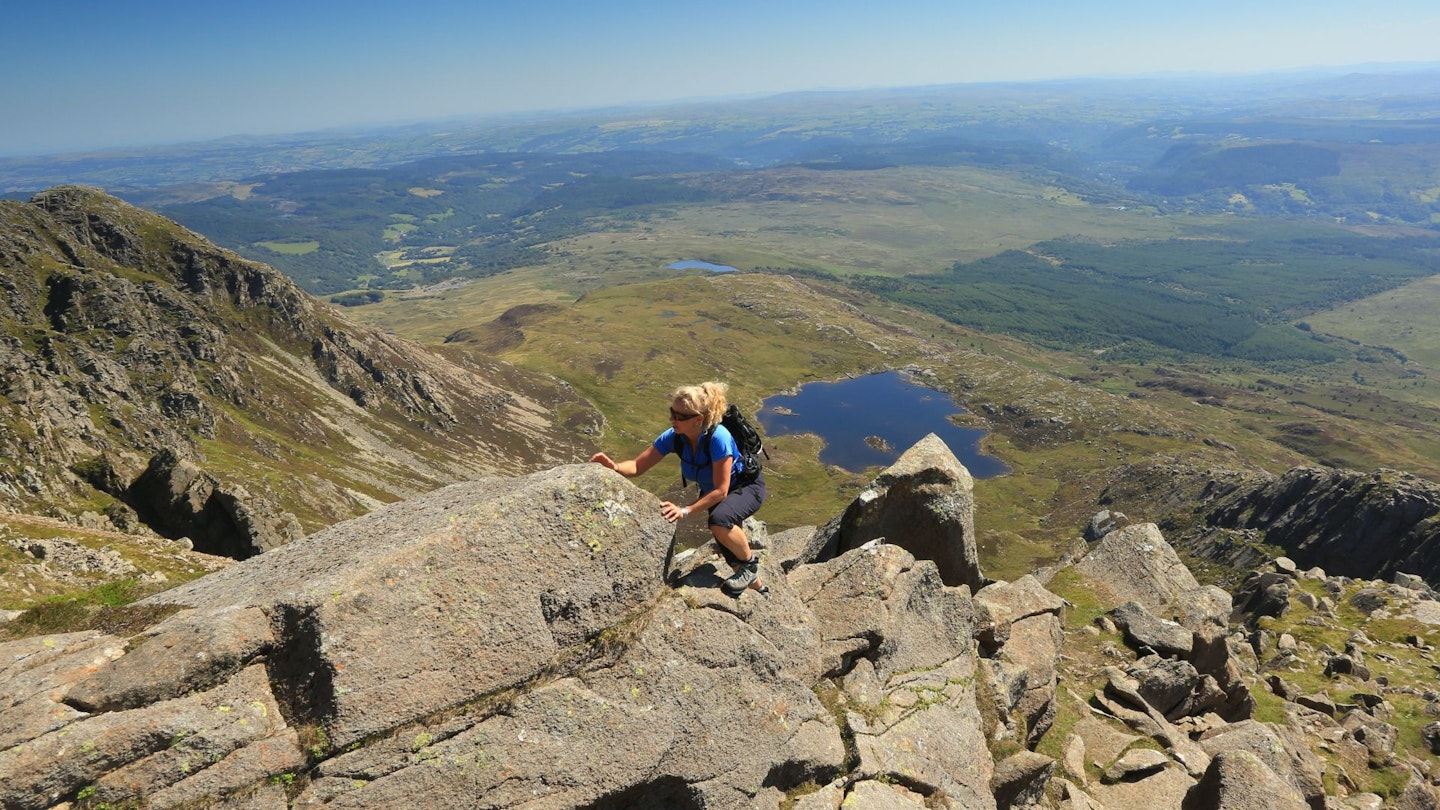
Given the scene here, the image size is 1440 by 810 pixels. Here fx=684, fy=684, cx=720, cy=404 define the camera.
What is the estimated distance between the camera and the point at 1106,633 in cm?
3688

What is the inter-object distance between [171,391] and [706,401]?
146595 mm

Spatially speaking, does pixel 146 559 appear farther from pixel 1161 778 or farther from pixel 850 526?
pixel 1161 778

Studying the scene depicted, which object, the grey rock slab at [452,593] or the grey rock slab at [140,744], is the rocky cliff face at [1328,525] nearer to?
the grey rock slab at [452,593]

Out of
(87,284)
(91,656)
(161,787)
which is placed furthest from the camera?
(87,284)

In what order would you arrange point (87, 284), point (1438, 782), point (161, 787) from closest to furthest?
1. point (161, 787)
2. point (1438, 782)
3. point (87, 284)

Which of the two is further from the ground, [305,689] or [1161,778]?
[305,689]

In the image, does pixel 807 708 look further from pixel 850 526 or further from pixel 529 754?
pixel 850 526

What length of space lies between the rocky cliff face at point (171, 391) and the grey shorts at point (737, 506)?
64218mm

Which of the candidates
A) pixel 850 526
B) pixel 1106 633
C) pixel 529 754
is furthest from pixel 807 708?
pixel 1106 633

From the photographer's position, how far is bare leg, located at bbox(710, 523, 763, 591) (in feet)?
57.7

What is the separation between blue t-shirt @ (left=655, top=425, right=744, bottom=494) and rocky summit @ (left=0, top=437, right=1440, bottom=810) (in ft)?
4.63

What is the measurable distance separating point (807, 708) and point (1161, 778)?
647 inches

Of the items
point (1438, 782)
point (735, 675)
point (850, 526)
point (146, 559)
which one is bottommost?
point (1438, 782)

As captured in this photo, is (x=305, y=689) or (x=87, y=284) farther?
(x=87, y=284)
